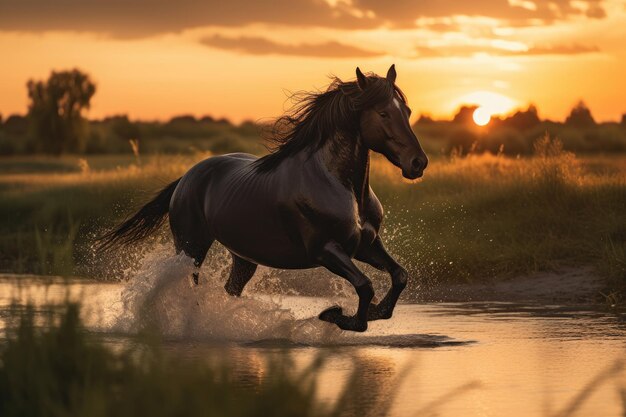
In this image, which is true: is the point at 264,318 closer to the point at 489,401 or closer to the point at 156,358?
the point at 489,401

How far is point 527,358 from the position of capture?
9.12 m

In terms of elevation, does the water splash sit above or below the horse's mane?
below

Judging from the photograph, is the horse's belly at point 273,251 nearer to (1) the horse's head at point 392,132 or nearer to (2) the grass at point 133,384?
(1) the horse's head at point 392,132

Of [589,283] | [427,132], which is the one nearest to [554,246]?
[589,283]

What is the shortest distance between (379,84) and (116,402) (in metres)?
4.33

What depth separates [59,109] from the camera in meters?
64.1

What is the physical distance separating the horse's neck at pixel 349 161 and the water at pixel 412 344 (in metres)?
1.17

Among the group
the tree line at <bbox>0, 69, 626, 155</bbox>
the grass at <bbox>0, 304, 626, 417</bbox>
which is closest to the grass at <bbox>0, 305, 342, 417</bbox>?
the grass at <bbox>0, 304, 626, 417</bbox>

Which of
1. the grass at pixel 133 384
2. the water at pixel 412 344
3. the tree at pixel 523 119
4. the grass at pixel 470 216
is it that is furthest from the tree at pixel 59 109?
the grass at pixel 133 384

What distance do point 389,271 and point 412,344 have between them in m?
0.62

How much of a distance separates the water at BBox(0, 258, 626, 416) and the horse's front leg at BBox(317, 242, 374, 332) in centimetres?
22

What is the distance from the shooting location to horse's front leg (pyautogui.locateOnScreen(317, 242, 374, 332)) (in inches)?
364

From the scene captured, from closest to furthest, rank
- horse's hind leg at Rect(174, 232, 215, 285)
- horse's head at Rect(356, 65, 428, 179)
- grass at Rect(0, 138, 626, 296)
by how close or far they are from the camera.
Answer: horse's head at Rect(356, 65, 428, 179)
horse's hind leg at Rect(174, 232, 215, 285)
grass at Rect(0, 138, 626, 296)

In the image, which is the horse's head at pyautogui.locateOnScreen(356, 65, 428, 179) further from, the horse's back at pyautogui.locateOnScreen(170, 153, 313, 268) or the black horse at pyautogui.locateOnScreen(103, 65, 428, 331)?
the horse's back at pyautogui.locateOnScreen(170, 153, 313, 268)
